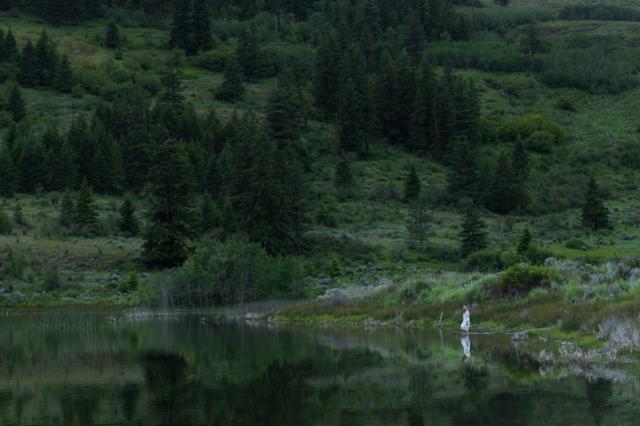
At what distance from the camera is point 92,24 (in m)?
169

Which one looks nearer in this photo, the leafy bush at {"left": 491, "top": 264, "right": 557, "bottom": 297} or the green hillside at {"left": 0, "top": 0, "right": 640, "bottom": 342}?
the leafy bush at {"left": 491, "top": 264, "right": 557, "bottom": 297}

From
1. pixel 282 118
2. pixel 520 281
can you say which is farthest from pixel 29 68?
pixel 520 281

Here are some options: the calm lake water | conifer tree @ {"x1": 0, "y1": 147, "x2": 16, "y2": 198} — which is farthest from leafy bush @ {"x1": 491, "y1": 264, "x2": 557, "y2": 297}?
conifer tree @ {"x1": 0, "y1": 147, "x2": 16, "y2": 198}

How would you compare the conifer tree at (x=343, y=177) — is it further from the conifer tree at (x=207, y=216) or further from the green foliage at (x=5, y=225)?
the green foliage at (x=5, y=225)

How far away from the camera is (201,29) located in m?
158

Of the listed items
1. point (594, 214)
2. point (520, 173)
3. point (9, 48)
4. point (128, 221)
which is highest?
point (9, 48)

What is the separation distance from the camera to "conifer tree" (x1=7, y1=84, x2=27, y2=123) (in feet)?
392

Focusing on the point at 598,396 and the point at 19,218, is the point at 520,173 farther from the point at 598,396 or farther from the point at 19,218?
the point at 598,396

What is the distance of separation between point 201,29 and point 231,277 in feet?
321

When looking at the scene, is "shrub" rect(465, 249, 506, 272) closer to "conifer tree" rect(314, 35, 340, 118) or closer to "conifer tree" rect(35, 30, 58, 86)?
"conifer tree" rect(314, 35, 340, 118)

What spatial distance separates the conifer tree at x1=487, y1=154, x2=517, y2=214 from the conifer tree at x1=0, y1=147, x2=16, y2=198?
50183 millimetres

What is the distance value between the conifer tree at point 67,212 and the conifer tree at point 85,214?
361 mm

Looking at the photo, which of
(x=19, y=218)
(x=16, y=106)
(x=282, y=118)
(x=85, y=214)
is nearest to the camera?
(x=19, y=218)

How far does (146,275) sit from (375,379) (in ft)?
180
